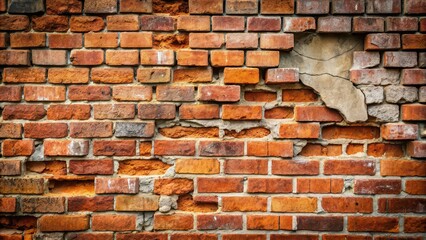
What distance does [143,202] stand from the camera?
1531mm

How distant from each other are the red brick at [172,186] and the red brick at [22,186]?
577mm

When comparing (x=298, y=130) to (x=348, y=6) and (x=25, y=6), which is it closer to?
(x=348, y=6)

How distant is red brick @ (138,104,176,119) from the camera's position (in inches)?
60.1

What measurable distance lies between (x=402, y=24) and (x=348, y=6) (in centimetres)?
28

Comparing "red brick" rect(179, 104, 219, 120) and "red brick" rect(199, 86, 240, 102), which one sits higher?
"red brick" rect(199, 86, 240, 102)

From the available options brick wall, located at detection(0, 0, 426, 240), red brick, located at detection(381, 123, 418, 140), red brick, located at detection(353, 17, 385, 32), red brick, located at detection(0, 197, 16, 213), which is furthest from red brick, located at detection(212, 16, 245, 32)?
red brick, located at detection(0, 197, 16, 213)

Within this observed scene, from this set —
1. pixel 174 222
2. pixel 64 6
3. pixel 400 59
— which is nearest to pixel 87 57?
pixel 64 6

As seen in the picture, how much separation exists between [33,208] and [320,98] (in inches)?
60.1

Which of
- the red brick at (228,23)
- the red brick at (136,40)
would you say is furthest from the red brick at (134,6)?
the red brick at (228,23)

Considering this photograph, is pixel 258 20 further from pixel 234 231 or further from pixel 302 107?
pixel 234 231

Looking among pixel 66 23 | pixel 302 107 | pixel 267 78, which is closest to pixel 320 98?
pixel 302 107

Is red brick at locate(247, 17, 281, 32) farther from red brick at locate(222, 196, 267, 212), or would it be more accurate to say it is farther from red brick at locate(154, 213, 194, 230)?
red brick at locate(154, 213, 194, 230)

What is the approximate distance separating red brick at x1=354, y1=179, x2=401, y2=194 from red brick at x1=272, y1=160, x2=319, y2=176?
219 millimetres

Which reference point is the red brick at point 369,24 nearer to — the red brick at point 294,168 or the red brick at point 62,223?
the red brick at point 294,168
